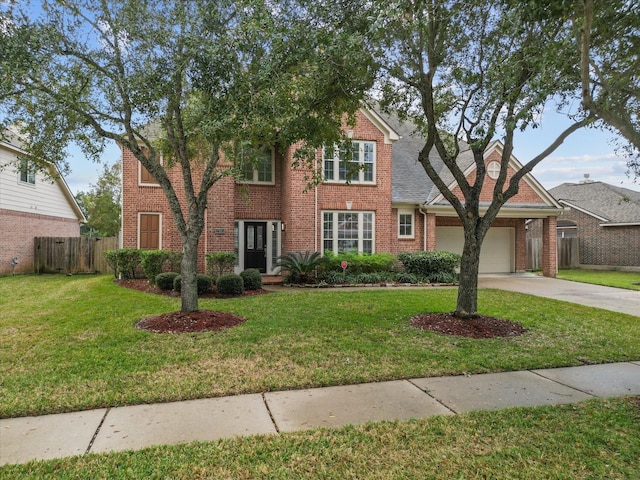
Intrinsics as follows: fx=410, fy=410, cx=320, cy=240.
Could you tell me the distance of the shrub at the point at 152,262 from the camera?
42.5 feet

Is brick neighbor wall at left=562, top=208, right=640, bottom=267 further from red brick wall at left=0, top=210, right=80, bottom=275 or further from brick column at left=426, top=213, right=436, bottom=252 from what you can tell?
red brick wall at left=0, top=210, right=80, bottom=275

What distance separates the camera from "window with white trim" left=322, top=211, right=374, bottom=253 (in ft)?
49.8

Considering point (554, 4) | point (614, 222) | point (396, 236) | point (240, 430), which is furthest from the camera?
point (614, 222)

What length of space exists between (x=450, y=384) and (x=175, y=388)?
304 cm

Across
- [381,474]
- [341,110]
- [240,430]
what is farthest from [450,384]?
[341,110]

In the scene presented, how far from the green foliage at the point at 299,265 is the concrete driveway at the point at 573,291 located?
5.71m

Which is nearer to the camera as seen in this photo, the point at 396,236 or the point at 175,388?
the point at 175,388

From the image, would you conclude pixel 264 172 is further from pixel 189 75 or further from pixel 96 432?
pixel 96 432

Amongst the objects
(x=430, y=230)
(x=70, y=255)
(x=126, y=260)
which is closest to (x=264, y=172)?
(x=126, y=260)

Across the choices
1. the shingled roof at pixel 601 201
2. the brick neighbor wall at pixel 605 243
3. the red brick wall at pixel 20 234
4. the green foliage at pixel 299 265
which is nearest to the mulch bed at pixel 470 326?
the green foliage at pixel 299 265

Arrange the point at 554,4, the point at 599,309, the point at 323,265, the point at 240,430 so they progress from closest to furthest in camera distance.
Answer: the point at 240,430
the point at 554,4
the point at 599,309
the point at 323,265

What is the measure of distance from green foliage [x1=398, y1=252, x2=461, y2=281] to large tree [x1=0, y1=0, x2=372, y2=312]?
8.47 meters

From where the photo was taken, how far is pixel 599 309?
9703mm

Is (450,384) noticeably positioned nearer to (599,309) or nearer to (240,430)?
(240,430)
